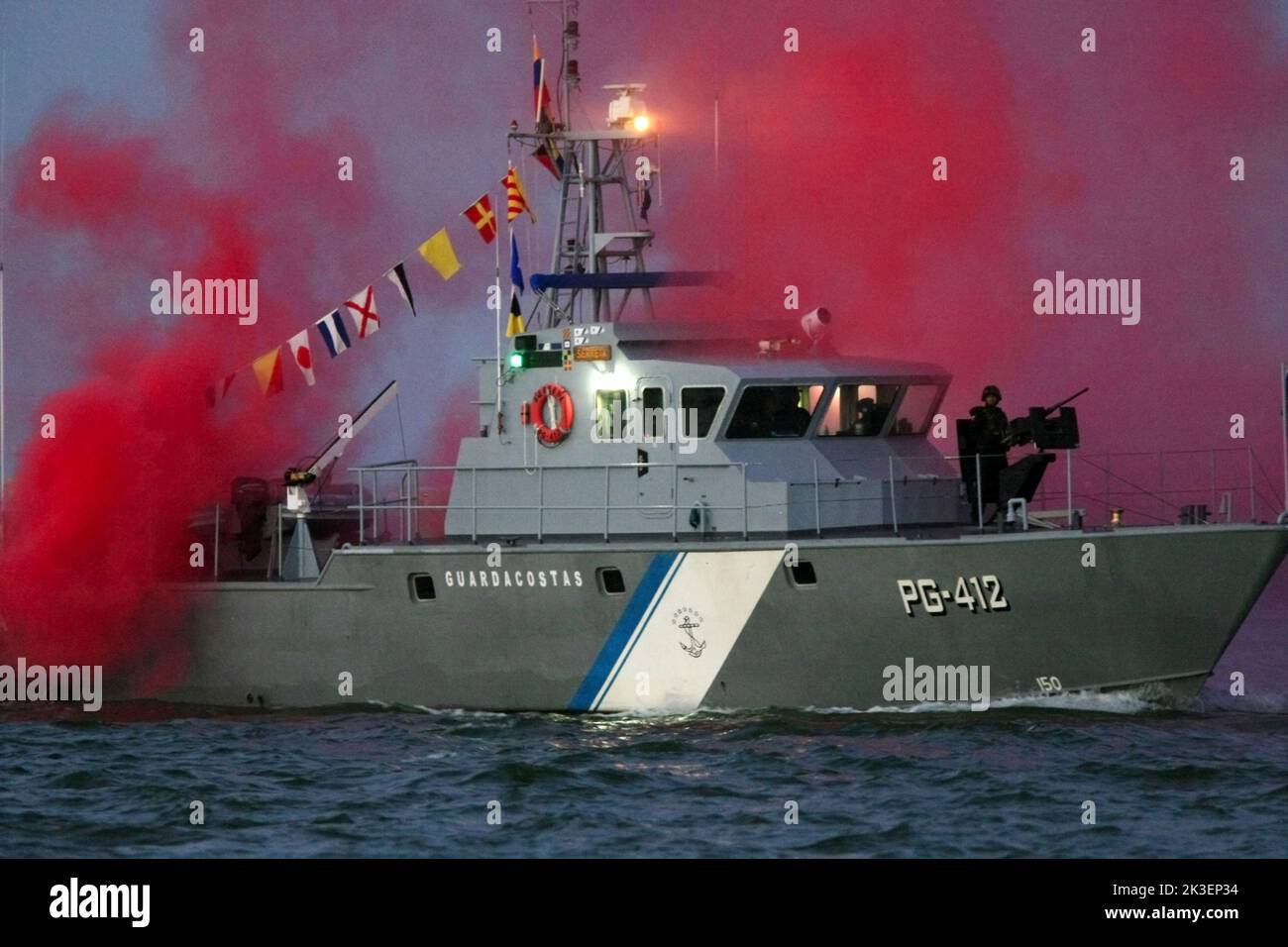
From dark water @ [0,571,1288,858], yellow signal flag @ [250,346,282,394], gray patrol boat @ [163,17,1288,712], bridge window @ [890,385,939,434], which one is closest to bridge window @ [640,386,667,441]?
gray patrol boat @ [163,17,1288,712]

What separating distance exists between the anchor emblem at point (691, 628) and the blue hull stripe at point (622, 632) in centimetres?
37

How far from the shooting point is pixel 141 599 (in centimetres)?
2755

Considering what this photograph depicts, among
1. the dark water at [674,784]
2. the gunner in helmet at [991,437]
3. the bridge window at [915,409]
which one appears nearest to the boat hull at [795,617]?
the dark water at [674,784]

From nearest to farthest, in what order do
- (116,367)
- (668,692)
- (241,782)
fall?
(241,782) < (668,692) < (116,367)

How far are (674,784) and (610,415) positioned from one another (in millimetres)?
5959

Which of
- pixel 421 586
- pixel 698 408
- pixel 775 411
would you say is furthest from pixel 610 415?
pixel 421 586

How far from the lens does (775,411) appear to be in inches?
993

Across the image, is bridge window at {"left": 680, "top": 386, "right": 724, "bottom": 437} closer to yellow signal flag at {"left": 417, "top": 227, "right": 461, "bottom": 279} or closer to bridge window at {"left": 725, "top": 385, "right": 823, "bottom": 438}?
bridge window at {"left": 725, "top": 385, "right": 823, "bottom": 438}

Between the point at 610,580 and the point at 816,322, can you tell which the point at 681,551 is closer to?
the point at 610,580

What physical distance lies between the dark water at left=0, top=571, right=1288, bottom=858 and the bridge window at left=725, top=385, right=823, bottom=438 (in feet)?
10.8

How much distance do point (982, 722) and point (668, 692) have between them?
11.2 ft

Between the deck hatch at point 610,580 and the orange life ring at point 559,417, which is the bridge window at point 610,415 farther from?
the deck hatch at point 610,580

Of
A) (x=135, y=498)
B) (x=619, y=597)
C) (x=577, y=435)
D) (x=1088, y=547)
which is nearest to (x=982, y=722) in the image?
(x=1088, y=547)

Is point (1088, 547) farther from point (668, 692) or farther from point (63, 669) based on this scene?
point (63, 669)
